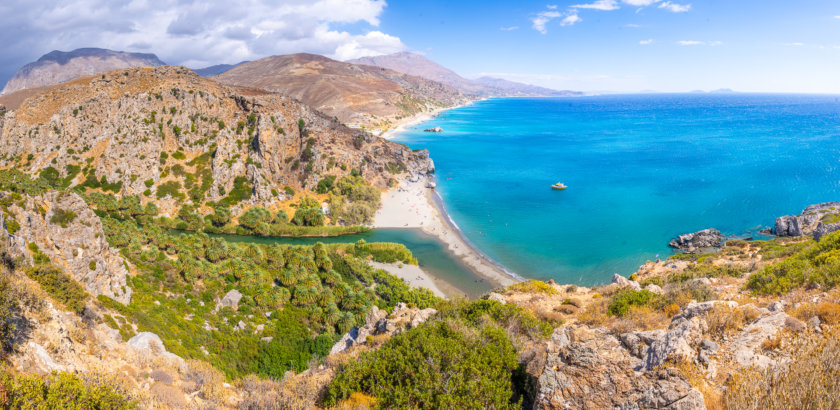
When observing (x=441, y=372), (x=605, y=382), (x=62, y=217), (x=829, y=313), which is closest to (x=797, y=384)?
(x=605, y=382)

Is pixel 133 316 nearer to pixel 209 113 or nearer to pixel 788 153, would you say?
pixel 209 113

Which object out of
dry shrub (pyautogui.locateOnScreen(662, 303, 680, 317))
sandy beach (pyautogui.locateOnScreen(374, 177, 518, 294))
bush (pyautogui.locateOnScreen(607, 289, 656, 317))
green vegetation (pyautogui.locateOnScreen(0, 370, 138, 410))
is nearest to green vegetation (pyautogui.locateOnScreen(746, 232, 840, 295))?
bush (pyautogui.locateOnScreen(607, 289, 656, 317))

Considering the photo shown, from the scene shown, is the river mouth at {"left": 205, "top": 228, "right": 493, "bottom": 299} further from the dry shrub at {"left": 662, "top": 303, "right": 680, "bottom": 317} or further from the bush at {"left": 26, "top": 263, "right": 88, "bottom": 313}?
the bush at {"left": 26, "top": 263, "right": 88, "bottom": 313}

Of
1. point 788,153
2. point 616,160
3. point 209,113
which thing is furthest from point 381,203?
point 788,153

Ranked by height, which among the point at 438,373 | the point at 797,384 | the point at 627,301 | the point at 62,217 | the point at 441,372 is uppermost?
the point at 62,217

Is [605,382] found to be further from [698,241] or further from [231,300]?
[698,241]

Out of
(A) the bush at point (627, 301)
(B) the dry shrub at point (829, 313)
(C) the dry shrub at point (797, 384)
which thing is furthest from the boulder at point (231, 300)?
(B) the dry shrub at point (829, 313)
